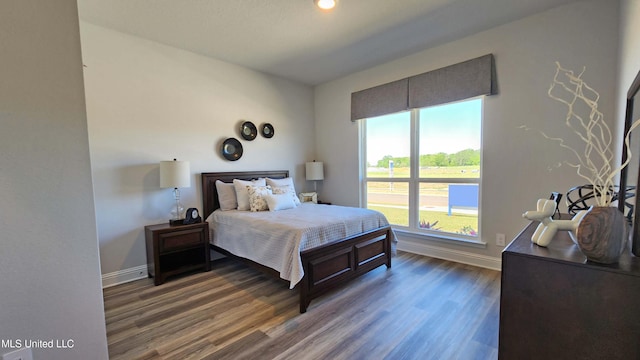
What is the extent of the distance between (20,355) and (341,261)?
6.63ft

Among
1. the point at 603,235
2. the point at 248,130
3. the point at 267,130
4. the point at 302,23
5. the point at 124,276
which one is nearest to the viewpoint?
the point at 603,235

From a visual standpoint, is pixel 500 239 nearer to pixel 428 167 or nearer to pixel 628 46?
pixel 428 167

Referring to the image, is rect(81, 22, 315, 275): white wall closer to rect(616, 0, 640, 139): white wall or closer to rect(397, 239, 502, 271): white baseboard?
rect(397, 239, 502, 271): white baseboard

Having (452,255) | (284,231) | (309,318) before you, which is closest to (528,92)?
(452,255)

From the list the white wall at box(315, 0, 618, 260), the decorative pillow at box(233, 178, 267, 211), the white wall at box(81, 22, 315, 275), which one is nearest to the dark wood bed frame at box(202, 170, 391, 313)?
the decorative pillow at box(233, 178, 267, 211)

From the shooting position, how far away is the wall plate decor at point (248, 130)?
12.4 feet

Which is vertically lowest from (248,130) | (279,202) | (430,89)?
(279,202)

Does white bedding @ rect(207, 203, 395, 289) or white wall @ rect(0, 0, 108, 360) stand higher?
white wall @ rect(0, 0, 108, 360)

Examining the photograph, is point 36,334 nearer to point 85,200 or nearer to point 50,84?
point 85,200

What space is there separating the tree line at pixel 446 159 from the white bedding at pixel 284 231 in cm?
108

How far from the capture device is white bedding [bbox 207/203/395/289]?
2234mm

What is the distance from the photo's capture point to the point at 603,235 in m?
0.94

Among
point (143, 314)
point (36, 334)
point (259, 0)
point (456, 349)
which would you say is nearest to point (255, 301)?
point (143, 314)

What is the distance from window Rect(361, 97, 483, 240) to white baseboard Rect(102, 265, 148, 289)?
10.1 ft
